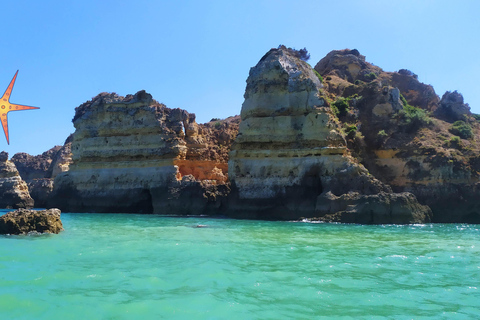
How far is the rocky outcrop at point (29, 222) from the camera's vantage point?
13672mm

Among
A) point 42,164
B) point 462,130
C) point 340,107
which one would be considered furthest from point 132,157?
point 42,164

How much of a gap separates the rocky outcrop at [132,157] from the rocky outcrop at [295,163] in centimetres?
459

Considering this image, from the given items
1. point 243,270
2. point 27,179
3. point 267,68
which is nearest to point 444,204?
point 267,68

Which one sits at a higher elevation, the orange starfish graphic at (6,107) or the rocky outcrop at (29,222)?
the orange starfish graphic at (6,107)

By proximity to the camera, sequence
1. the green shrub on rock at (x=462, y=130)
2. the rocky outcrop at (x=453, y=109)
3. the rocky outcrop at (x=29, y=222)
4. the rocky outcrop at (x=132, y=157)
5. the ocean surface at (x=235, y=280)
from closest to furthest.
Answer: the ocean surface at (x=235, y=280) < the rocky outcrop at (x=29, y=222) < the green shrub on rock at (x=462, y=130) < the rocky outcrop at (x=132, y=157) < the rocky outcrop at (x=453, y=109)

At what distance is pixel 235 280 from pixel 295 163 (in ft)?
58.2

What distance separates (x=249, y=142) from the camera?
1040 inches

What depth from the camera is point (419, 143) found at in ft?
85.6

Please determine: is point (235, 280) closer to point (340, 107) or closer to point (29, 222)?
point (29, 222)

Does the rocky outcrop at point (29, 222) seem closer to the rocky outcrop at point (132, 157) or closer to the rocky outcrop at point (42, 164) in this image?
the rocky outcrop at point (132, 157)

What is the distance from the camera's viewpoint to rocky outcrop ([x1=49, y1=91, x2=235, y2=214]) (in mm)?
30281

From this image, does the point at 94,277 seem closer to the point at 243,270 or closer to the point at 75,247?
the point at 243,270

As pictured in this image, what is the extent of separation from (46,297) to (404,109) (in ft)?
92.7

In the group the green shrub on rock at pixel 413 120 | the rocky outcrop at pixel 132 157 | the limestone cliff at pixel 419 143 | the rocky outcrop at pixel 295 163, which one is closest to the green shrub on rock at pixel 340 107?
the limestone cliff at pixel 419 143
